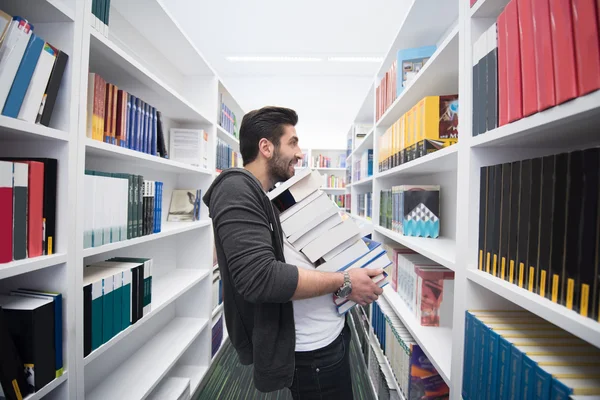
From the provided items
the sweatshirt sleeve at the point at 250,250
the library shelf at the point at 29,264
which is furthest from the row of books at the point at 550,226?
the library shelf at the point at 29,264

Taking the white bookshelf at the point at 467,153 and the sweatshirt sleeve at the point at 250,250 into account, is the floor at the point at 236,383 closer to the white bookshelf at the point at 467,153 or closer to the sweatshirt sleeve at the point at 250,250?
the white bookshelf at the point at 467,153

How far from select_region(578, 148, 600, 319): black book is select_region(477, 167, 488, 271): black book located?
0.90 feet

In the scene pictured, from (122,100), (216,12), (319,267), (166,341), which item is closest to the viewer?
(319,267)

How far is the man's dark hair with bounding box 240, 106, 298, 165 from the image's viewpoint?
1078mm

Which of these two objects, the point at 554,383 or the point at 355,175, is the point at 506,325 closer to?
the point at 554,383

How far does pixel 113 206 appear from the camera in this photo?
104 cm

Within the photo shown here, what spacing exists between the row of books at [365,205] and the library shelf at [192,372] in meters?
1.81

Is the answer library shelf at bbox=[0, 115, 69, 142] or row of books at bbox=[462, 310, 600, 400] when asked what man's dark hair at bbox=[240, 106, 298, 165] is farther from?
row of books at bbox=[462, 310, 600, 400]

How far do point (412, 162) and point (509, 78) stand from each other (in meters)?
0.59

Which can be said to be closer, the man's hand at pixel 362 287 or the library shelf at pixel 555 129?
the library shelf at pixel 555 129

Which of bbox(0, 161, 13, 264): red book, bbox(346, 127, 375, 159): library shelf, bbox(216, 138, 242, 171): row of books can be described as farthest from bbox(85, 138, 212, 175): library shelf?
bbox(346, 127, 375, 159): library shelf

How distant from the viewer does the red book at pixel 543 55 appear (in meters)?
0.50

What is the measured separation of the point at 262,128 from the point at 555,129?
907 mm

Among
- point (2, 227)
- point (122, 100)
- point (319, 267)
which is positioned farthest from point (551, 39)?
point (122, 100)
